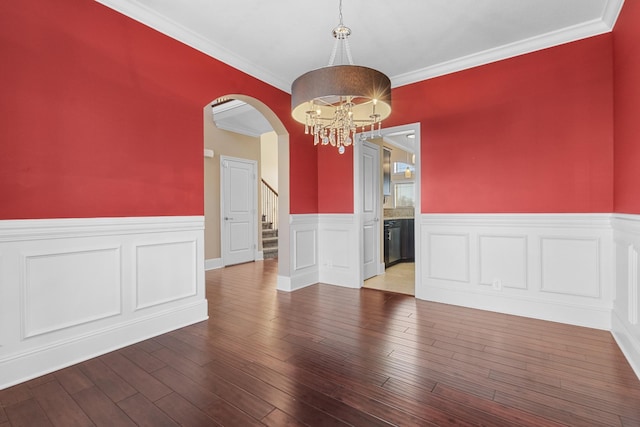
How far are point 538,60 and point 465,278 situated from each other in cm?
241

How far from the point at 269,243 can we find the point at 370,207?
3390 millimetres

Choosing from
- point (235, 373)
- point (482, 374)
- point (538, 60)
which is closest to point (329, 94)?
point (235, 373)

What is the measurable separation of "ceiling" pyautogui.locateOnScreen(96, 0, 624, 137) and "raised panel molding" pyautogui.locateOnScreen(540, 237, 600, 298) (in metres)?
1.97

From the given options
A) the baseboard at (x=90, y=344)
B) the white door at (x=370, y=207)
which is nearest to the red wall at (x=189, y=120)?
the baseboard at (x=90, y=344)

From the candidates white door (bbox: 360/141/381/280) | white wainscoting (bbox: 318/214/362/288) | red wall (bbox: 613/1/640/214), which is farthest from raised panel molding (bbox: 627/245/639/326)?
white door (bbox: 360/141/381/280)

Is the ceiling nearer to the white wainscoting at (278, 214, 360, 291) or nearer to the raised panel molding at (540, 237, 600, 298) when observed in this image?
the raised panel molding at (540, 237, 600, 298)

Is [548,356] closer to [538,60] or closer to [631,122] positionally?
[631,122]

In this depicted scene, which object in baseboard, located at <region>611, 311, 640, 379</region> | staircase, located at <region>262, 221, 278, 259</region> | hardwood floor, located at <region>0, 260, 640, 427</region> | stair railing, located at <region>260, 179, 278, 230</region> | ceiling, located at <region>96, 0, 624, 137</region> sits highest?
ceiling, located at <region>96, 0, 624, 137</region>

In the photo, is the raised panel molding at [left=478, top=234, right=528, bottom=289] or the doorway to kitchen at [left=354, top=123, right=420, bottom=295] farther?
the doorway to kitchen at [left=354, top=123, right=420, bottom=295]

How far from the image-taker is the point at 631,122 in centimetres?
234

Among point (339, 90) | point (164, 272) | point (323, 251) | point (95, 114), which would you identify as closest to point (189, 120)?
point (95, 114)

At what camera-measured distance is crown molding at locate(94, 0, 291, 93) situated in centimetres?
257

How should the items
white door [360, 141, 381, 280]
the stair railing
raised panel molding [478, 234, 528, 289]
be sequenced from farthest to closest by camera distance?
the stair railing, white door [360, 141, 381, 280], raised panel molding [478, 234, 528, 289]

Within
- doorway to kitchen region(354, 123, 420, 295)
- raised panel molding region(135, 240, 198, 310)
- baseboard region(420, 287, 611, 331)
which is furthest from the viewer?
doorway to kitchen region(354, 123, 420, 295)
